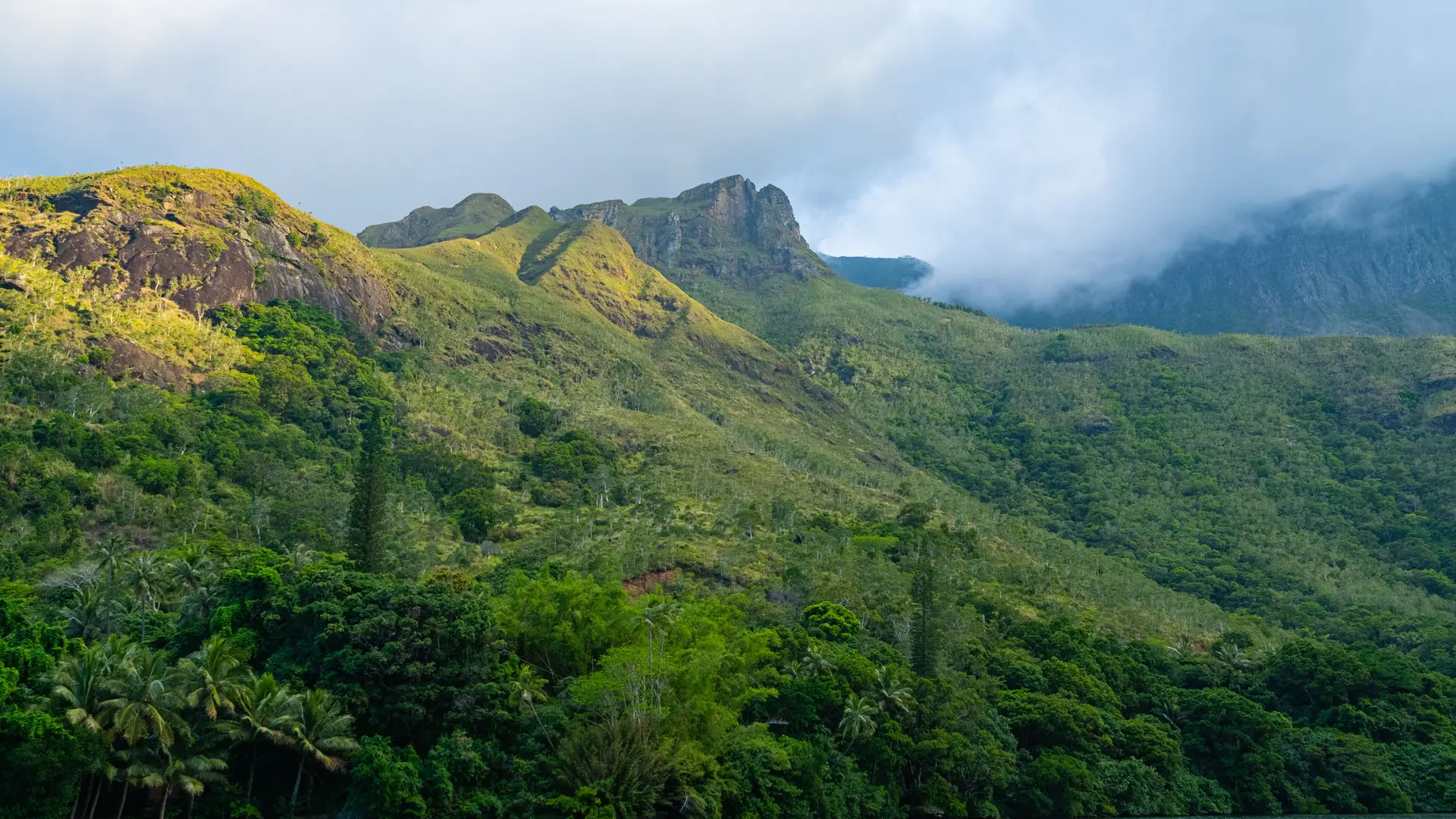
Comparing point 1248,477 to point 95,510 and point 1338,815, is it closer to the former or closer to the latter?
point 1338,815

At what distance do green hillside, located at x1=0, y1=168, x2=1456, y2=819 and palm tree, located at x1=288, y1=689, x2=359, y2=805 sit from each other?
11.1 inches

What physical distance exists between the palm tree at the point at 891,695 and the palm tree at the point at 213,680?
44.5 m

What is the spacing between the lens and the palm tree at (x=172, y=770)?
4319cm

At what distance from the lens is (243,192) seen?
196000 millimetres

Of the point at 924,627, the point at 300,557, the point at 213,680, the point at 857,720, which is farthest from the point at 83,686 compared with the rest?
the point at 924,627

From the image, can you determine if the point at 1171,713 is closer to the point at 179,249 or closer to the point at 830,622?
the point at 830,622

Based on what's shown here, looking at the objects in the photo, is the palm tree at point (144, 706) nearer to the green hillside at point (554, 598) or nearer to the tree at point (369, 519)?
the green hillside at point (554, 598)

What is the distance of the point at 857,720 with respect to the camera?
65.7 meters

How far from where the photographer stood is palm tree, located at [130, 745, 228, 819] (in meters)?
43.2

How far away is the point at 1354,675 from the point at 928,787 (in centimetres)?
5008

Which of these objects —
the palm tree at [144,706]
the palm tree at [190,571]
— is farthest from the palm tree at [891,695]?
the palm tree at [190,571]

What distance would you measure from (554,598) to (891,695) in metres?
27.2

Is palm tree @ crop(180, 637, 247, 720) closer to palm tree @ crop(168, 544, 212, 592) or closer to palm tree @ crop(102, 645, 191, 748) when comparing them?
palm tree @ crop(102, 645, 191, 748)

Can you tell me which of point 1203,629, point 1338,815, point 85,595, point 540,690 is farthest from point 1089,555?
point 85,595
